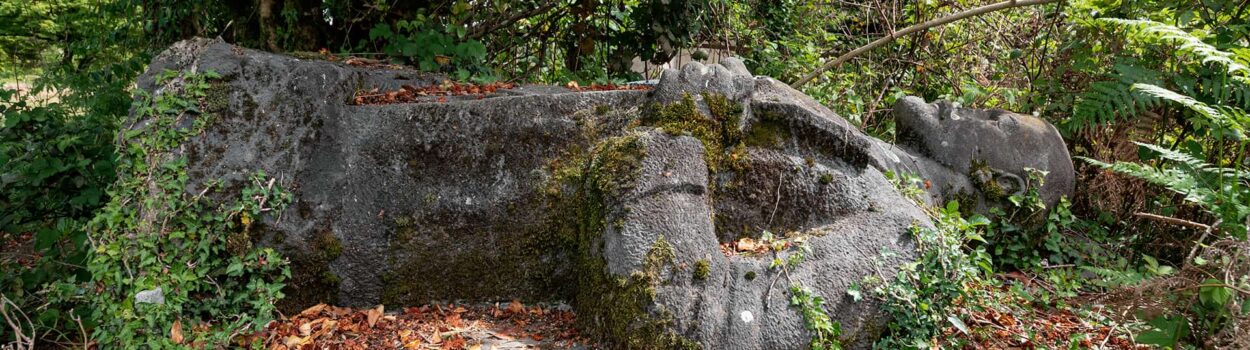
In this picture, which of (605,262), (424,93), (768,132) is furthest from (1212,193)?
(424,93)

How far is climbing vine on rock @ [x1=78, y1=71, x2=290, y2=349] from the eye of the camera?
306 cm

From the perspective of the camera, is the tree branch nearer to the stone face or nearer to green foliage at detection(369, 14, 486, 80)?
the stone face

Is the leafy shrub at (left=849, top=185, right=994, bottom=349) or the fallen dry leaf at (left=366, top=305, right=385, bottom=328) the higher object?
the leafy shrub at (left=849, top=185, right=994, bottom=349)

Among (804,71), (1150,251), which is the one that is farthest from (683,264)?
(804,71)

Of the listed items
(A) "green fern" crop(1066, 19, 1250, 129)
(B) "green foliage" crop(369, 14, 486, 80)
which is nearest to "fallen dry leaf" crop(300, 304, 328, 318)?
(B) "green foliage" crop(369, 14, 486, 80)

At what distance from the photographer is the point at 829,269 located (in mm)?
3000

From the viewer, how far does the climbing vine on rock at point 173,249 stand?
3062 millimetres

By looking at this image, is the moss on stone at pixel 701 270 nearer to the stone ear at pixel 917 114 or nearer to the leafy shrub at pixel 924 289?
the leafy shrub at pixel 924 289

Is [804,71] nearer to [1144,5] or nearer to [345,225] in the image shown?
[1144,5]

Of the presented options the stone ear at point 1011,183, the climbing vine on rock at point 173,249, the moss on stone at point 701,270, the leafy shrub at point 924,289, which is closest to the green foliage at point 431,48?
the climbing vine on rock at point 173,249

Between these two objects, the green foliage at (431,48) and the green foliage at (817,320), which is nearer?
the green foliage at (817,320)

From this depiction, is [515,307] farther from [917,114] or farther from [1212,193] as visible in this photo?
[1212,193]

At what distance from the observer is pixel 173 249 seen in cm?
318

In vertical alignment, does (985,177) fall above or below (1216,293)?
below
